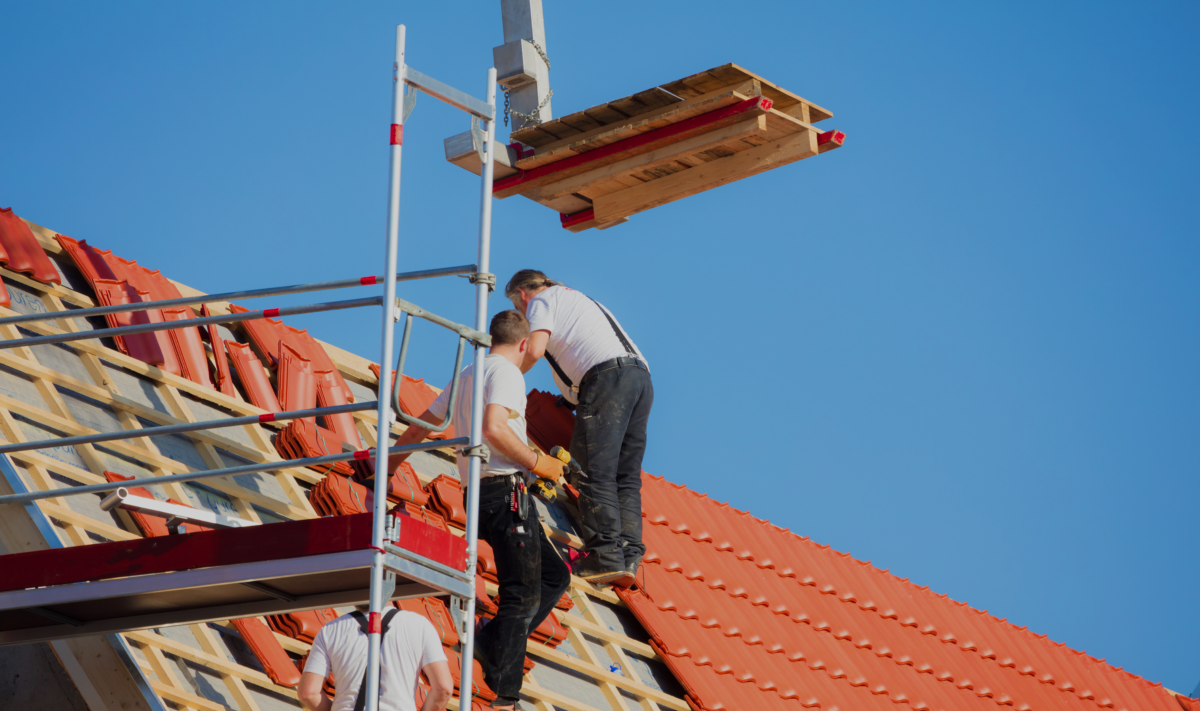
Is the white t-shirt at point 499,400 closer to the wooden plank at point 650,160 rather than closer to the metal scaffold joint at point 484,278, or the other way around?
the metal scaffold joint at point 484,278

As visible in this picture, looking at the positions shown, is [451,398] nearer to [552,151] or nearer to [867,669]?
[552,151]

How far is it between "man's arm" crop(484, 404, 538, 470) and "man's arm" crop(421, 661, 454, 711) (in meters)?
1.03

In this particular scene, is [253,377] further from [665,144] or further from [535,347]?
[665,144]

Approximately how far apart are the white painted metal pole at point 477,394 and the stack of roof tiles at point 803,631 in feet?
9.23

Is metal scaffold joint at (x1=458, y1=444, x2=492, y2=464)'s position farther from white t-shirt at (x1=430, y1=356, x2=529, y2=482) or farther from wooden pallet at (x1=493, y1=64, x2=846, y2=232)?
wooden pallet at (x1=493, y1=64, x2=846, y2=232)

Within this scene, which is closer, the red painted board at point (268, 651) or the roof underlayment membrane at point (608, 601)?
the red painted board at point (268, 651)

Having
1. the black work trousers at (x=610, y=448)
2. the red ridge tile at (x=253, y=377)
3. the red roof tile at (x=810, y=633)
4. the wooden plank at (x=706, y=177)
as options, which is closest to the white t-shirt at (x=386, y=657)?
the black work trousers at (x=610, y=448)

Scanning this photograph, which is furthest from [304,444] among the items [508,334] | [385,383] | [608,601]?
[385,383]

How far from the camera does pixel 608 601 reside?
278 inches

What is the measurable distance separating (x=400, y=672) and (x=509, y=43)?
3655 millimetres

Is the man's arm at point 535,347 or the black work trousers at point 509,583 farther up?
the man's arm at point 535,347

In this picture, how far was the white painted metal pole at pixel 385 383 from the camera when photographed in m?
3.88

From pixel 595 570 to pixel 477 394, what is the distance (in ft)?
8.97

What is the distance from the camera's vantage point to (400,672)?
4.41 m
